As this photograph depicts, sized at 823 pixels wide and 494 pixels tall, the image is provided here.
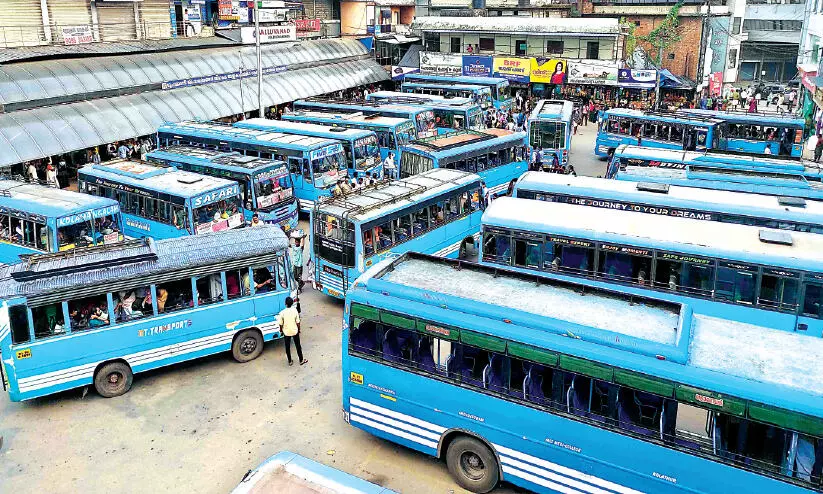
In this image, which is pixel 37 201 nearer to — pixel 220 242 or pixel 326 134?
pixel 220 242

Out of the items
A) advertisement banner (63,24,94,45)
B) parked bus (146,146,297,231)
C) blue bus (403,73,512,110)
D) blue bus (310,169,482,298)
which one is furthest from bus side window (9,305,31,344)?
blue bus (403,73,512,110)

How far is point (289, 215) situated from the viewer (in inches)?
907

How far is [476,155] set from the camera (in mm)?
26000

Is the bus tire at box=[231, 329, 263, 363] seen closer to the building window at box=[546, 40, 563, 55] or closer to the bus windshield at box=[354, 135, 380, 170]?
the bus windshield at box=[354, 135, 380, 170]

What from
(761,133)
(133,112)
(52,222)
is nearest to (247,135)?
(133,112)

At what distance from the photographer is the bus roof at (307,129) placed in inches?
1068

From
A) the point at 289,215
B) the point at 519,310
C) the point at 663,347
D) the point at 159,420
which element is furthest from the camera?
the point at 289,215

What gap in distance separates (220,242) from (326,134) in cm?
1371

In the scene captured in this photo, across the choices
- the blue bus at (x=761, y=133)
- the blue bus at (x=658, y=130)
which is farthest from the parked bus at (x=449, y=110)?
the blue bus at (x=761, y=133)

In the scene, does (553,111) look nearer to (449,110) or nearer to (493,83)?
(449,110)

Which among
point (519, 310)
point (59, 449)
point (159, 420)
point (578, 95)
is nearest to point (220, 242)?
point (159, 420)

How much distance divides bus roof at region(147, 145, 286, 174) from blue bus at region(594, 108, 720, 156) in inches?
714

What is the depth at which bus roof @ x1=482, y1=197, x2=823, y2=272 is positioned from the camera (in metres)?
Result: 14.0

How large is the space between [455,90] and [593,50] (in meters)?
12.5
